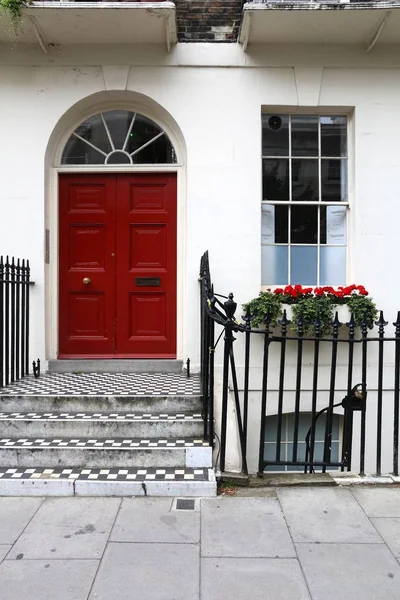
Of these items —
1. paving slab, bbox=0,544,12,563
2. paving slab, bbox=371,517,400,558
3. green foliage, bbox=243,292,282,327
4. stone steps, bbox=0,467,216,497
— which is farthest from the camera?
green foliage, bbox=243,292,282,327

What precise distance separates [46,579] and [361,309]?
4177 mm

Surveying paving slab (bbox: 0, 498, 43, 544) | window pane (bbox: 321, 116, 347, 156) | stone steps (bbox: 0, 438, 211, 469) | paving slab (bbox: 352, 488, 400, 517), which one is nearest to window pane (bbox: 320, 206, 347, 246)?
window pane (bbox: 321, 116, 347, 156)

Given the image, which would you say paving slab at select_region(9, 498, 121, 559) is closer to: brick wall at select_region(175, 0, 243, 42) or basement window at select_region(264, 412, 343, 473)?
basement window at select_region(264, 412, 343, 473)

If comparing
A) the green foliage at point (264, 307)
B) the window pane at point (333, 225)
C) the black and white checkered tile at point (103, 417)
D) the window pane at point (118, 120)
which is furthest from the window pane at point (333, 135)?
the black and white checkered tile at point (103, 417)

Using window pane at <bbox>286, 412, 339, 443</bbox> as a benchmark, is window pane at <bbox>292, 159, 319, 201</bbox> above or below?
above

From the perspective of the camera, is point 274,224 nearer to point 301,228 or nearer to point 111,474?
point 301,228

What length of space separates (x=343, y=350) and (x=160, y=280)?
2.47 m

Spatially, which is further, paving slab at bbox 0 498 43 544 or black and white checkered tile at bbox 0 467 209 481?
black and white checkered tile at bbox 0 467 209 481

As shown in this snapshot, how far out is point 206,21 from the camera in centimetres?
578

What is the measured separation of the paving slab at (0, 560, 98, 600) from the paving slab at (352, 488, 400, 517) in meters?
2.01

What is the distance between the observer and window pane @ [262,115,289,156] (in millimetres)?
6023

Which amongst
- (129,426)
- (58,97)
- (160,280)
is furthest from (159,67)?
(129,426)

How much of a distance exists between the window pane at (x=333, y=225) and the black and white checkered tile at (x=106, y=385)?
247cm

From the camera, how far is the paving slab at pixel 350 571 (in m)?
2.52
